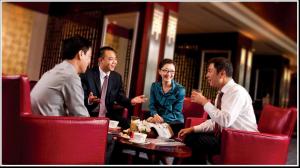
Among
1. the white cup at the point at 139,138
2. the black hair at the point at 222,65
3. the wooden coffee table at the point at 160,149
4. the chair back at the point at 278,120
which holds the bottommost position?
the wooden coffee table at the point at 160,149

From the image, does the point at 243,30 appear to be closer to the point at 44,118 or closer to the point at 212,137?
the point at 212,137

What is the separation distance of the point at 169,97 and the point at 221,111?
101 centimetres

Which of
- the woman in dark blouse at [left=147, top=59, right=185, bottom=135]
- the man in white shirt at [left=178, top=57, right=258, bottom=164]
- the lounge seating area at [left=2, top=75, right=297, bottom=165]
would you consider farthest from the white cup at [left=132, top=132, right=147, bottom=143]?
the woman in dark blouse at [left=147, top=59, right=185, bottom=135]

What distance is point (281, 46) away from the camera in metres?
10.2

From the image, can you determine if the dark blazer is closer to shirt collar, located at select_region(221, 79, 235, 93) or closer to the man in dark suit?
the man in dark suit

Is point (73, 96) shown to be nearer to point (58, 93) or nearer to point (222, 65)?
point (58, 93)

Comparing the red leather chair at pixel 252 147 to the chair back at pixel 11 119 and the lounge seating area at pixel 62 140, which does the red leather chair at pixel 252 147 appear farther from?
the chair back at pixel 11 119

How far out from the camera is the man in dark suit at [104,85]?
338 centimetres

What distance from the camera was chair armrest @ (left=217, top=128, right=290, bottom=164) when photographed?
2303 mm

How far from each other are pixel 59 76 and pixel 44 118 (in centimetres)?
28

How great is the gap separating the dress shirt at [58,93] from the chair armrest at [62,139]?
13cm

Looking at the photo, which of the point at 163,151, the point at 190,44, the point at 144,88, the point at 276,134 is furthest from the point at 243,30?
the point at 163,151

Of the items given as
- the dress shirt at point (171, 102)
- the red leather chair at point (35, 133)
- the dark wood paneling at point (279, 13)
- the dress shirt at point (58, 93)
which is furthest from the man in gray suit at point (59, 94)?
the dark wood paneling at point (279, 13)

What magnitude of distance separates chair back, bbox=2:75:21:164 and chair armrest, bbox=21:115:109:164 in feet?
0.18
